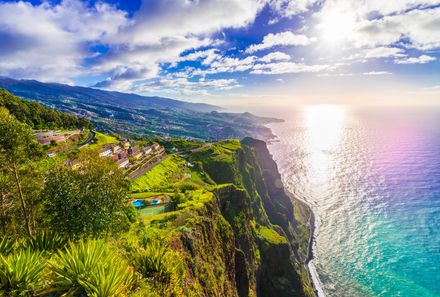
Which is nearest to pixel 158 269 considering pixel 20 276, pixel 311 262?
pixel 20 276

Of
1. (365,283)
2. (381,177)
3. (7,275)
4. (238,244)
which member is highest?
(7,275)

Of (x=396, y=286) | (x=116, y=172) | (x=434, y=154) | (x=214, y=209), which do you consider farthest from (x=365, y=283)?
(x=434, y=154)

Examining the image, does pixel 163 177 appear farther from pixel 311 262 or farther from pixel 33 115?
pixel 33 115

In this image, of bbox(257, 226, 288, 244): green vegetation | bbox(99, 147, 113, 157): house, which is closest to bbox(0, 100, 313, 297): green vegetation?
bbox(257, 226, 288, 244): green vegetation

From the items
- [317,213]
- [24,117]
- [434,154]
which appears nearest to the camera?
[24,117]

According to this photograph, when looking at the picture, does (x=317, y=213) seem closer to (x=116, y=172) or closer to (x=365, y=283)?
(x=365, y=283)
